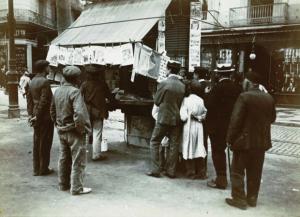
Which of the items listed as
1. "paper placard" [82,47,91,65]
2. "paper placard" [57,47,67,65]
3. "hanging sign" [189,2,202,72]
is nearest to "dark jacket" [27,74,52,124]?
"paper placard" [82,47,91,65]

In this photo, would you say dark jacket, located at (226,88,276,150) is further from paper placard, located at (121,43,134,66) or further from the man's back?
paper placard, located at (121,43,134,66)

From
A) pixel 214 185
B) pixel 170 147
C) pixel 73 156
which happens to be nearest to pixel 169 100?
pixel 170 147

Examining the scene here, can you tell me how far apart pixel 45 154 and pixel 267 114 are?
153 inches

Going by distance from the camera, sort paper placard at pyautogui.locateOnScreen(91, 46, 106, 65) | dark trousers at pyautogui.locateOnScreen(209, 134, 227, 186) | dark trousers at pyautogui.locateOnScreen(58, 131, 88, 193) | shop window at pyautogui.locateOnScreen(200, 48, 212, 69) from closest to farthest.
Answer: dark trousers at pyautogui.locateOnScreen(58, 131, 88, 193)
dark trousers at pyautogui.locateOnScreen(209, 134, 227, 186)
paper placard at pyautogui.locateOnScreen(91, 46, 106, 65)
shop window at pyautogui.locateOnScreen(200, 48, 212, 69)

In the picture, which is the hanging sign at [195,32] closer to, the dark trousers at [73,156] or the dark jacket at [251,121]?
the dark jacket at [251,121]

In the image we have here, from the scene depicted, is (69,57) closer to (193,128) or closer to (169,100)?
(169,100)

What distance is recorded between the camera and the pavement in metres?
4.78

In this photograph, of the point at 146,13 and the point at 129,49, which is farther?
the point at 146,13

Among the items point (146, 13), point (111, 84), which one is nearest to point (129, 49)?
Answer: point (146, 13)

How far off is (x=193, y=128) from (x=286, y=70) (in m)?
15.4

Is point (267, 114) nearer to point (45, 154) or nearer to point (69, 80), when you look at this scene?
point (69, 80)

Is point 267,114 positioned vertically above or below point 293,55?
below

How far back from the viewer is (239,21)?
20969 mm

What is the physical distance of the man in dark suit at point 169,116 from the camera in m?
6.24
